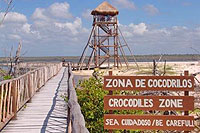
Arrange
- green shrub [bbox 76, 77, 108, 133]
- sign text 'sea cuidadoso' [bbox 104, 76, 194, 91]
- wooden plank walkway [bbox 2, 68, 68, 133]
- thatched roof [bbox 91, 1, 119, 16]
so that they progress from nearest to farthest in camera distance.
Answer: sign text 'sea cuidadoso' [bbox 104, 76, 194, 91], wooden plank walkway [bbox 2, 68, 68, 133], green shrub [bbox 76, 77, 108, 133], thatched roof [bbox 91, 1, 119, 16]

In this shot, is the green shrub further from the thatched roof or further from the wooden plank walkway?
the thatched roof

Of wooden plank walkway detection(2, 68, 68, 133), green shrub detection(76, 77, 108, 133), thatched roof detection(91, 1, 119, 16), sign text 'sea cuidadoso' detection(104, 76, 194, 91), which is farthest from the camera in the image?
thatched roof detection(91, 1, 119, 16)

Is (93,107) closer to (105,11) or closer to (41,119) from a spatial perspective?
(41,119)

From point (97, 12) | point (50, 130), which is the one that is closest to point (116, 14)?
point (97, 12)

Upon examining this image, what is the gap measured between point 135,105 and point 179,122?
3.22 feet

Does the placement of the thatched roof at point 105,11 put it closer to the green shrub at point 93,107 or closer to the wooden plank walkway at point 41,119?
the wooden plank walkway at point 41,119

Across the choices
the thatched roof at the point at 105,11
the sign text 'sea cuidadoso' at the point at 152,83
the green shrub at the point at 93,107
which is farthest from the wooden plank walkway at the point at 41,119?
the thatched roof at the point at 105,11

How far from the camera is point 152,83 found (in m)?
6.36

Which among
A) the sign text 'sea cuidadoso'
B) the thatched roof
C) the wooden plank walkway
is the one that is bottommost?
the wooden plank walkway

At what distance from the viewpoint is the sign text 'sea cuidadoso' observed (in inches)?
249

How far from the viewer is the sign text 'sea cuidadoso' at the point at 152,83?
20.8 feet

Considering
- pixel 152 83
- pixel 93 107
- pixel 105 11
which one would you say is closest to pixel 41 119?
pixel 93 107

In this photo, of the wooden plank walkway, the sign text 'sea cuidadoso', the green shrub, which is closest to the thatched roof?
the wooden plank walkway

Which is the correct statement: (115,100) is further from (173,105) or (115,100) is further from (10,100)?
(10,100)
